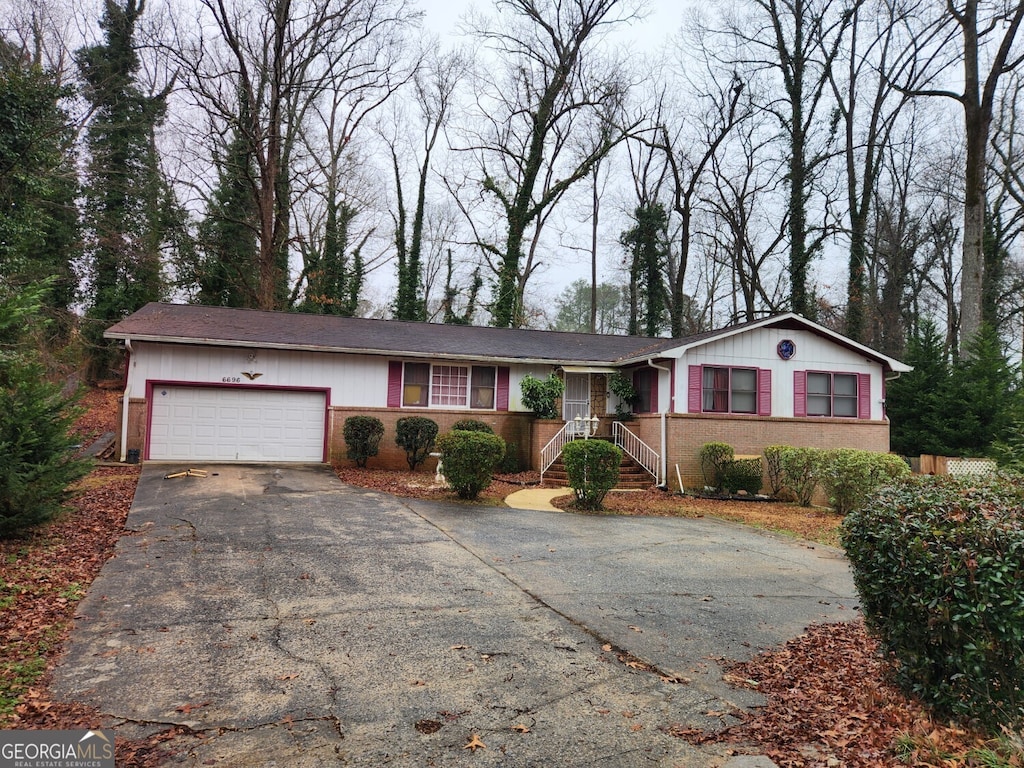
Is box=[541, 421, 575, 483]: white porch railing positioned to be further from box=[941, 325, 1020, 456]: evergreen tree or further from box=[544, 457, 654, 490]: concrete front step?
box=[941, 325, 1020, 456]: evergreen tree

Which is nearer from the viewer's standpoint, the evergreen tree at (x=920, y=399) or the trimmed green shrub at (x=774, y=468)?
the trimmed green shrub at (x=774, y=468)

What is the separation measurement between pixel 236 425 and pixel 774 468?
1263 cm

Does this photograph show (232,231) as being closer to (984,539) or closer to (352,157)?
(352,157)

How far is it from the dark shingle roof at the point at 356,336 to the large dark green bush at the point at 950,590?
11.6m

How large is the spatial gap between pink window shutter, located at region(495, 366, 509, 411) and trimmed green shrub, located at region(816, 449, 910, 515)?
7.65 metres

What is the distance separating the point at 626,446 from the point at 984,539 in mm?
12805

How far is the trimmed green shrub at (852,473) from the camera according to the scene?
440 inches

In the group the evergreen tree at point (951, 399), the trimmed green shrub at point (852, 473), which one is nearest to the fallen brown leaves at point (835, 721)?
the trimmed green shrub at point (852, 473)

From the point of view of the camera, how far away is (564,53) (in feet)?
83.9

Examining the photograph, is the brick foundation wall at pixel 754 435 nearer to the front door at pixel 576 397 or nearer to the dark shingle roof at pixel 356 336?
the dark shingle roof at pixel 356 336

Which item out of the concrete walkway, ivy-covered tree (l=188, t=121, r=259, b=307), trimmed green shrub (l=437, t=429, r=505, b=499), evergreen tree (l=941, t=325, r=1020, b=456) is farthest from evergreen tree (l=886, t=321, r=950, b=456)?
ivy-covered tree (l=188, t=121, r=259, b=307)

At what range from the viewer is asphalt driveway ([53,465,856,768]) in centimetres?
295

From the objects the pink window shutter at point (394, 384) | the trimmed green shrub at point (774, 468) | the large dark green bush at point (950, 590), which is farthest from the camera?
the pink window shutter at point (394, 384)

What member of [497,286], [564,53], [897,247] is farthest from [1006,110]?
[497,286]
